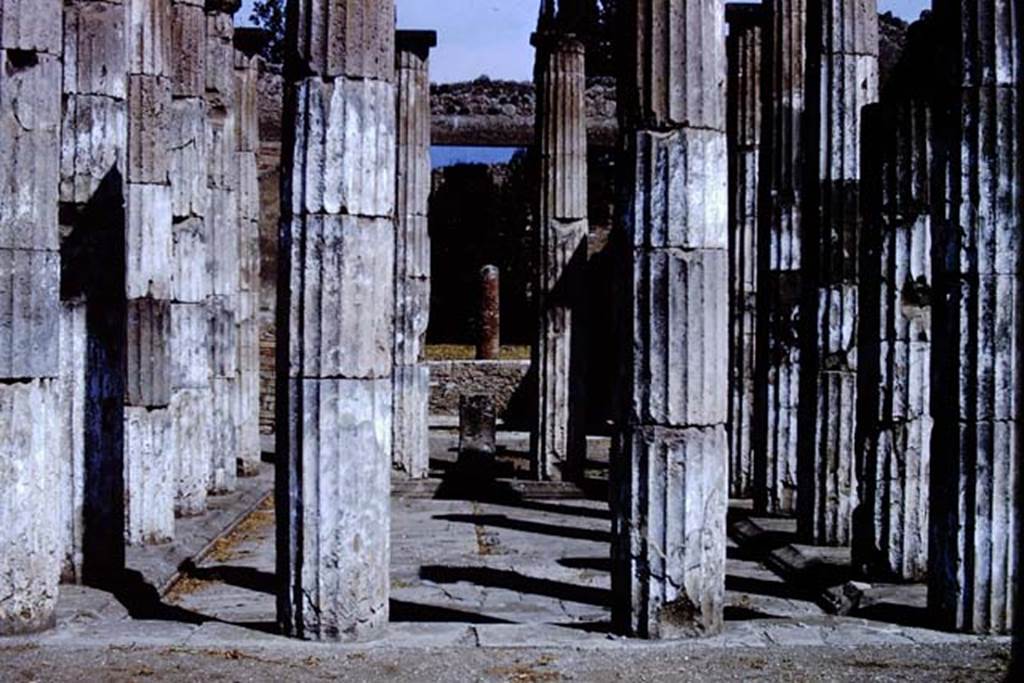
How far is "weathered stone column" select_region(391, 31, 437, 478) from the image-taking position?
19.5 meters

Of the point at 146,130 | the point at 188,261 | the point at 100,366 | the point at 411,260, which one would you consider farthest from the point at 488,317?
the point at 100,366

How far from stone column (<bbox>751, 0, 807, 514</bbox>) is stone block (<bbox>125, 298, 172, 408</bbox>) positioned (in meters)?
6.20

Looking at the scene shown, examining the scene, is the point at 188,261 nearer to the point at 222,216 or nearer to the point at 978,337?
the point at 222,216

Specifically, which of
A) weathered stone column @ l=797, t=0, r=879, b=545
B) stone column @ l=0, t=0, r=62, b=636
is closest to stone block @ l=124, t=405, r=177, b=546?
stone column @ l=0, t=0, r=62, b=636

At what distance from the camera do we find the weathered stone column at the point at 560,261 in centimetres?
1964

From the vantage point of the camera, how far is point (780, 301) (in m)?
15.1

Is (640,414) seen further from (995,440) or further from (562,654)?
(995,440)

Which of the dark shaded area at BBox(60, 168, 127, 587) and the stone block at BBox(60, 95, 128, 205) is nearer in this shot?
the dark shaded area at BBox(60, 168, 127, 587)

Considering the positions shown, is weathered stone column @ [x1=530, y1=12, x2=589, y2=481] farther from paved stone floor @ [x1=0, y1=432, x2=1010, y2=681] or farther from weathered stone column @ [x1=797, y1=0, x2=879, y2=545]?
paved stone floor @ [x1=0, y1=432, x2=1010, y2=681]

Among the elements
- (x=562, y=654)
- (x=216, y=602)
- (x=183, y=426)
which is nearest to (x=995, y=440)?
(x=562, y=654)

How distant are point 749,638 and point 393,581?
12.6 ft

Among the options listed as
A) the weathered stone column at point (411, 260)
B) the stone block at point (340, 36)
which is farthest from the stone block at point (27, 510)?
the weathered stone column at point (411, 260)

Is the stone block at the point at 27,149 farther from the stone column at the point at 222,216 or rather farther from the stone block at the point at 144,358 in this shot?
the stone column at the point at 222,216

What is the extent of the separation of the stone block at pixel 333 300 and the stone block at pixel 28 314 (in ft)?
5.25
